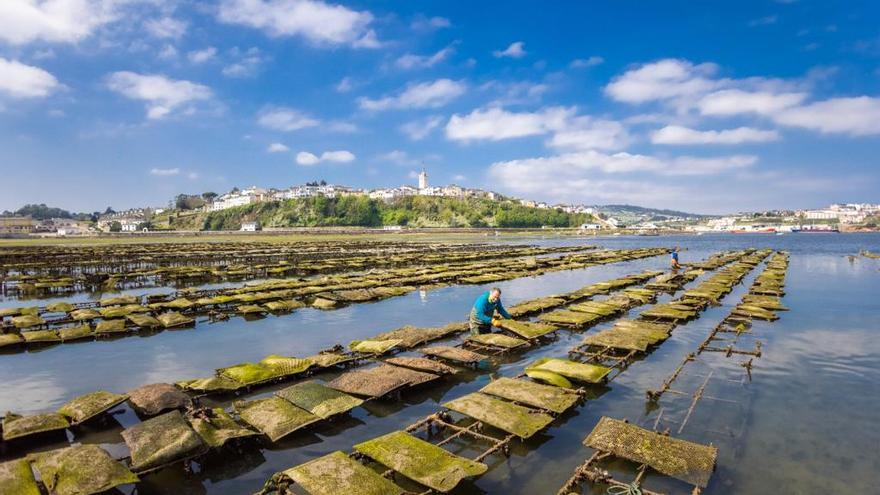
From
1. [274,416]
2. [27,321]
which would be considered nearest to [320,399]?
[274,416]

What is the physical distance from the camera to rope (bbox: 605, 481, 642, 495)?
687 centimetres

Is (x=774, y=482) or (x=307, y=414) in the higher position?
(x=307, y=414)

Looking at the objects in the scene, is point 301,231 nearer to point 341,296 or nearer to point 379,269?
point 379,269

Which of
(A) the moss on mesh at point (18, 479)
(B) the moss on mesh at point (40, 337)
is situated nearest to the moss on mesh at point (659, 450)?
(A) the moss on mesh at point (18, 479)

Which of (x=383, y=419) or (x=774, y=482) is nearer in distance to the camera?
(x=774, y=482)

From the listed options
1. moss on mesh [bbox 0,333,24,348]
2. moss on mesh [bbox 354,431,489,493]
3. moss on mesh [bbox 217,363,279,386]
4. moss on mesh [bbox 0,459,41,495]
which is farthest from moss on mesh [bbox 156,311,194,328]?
moss on mesh [bbox 354,431,489,493]

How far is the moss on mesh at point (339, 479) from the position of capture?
22.2ft

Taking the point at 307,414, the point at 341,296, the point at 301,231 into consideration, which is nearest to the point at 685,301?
the point at 341,296

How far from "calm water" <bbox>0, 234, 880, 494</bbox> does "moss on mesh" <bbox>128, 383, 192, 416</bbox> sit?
54 cm

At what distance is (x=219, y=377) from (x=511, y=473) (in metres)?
8.03

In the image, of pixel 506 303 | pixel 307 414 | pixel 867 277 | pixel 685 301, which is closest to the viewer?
pixel 307 414

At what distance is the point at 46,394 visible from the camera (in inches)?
494

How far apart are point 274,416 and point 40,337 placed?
14.2m

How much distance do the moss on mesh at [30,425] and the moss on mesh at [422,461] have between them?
6387mm
